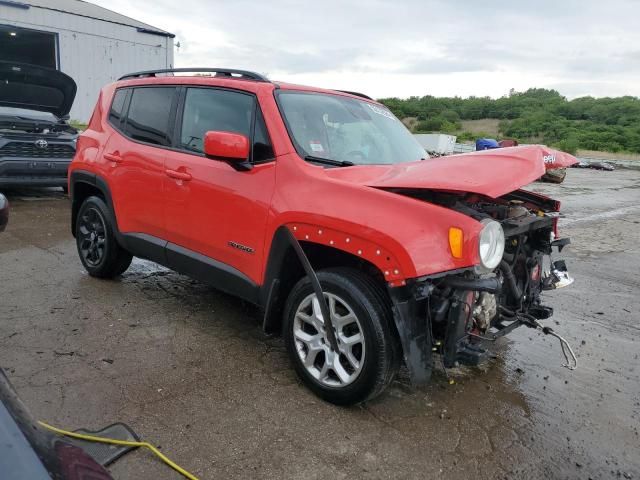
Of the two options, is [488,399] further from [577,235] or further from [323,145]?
[577,235]

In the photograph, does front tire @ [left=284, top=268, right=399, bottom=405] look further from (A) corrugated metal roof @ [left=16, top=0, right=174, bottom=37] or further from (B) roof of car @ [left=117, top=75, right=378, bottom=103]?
(A) corrugated metal roof @ [left=16, top=0, right=174, bottom=37]

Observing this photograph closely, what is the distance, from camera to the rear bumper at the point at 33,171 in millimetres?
7977

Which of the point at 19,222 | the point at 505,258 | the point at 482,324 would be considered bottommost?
the point at 19,222

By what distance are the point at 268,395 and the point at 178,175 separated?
5.64ft

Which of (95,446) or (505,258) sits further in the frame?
(505,258)

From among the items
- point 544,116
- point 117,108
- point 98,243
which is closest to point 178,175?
point 117,108

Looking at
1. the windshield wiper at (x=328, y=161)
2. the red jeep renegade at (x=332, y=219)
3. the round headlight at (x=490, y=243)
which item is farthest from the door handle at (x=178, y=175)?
the round headlight at (x=490, y=243)

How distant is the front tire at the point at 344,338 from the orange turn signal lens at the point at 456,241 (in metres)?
0.46

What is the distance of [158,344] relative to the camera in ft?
12.1

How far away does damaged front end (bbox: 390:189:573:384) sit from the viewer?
2.67 metres

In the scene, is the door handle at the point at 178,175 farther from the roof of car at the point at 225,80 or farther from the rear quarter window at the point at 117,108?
the rear quarter window at the point at 117,108

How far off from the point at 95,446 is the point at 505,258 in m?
2.56

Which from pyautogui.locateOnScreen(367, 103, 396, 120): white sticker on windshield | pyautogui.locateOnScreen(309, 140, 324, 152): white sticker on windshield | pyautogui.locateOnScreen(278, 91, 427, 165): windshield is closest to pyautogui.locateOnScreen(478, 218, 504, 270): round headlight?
pyautogui.locateOnScreen(278, 91, 427, 165): windshield

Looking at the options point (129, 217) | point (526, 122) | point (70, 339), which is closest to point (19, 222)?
point (129, 217)
